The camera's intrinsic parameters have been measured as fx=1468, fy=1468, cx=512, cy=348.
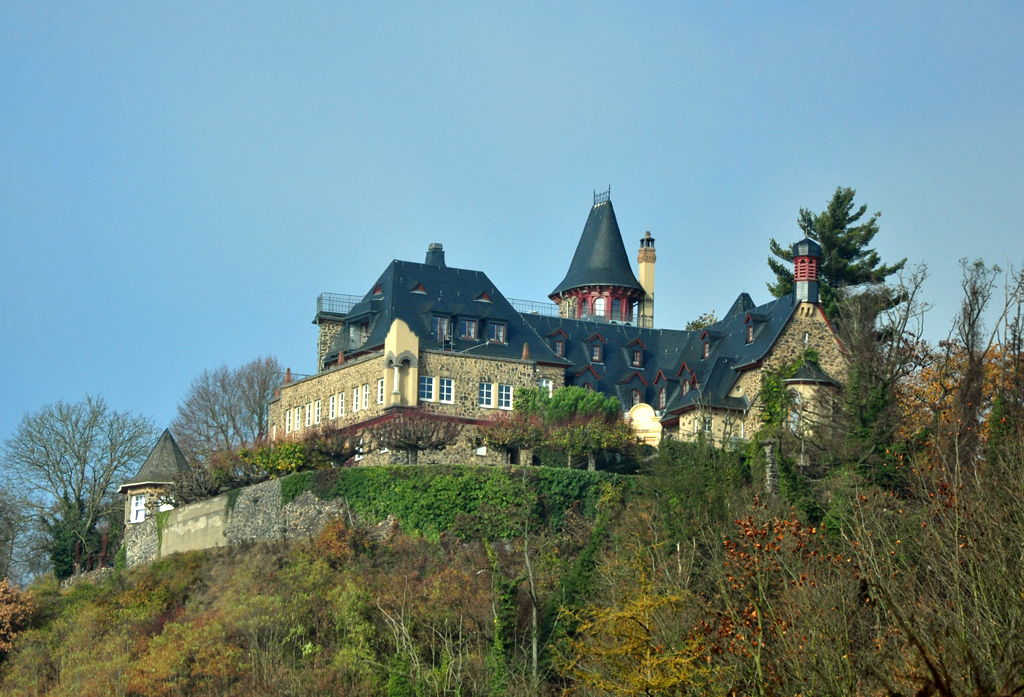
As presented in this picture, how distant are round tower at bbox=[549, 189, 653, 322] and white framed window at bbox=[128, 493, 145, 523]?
2088 cm

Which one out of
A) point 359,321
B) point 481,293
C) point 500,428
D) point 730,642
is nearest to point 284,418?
point 359,321

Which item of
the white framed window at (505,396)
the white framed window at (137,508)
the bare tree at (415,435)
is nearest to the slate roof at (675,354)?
the white framed window at (505,396)

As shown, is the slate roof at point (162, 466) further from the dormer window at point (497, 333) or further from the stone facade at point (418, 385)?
the dormer window at point (497, 333)

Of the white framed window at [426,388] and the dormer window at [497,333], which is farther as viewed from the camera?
the dormer window at [497,333]

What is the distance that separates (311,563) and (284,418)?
1476cm

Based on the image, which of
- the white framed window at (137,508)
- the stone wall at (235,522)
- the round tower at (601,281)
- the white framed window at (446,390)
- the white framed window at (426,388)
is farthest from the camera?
the round tower at (601,281)

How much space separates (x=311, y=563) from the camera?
43.3 meters

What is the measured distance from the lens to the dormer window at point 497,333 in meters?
54.7

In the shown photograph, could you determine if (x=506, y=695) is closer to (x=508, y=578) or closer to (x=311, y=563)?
(x=508, y=578)

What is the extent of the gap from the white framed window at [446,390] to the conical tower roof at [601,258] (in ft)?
45.9

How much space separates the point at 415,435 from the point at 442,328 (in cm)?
782

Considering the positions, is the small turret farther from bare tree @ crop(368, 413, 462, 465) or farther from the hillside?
bare tree @ crop(368, 413, 462, 465)

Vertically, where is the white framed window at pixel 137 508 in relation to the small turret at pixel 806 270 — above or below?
below

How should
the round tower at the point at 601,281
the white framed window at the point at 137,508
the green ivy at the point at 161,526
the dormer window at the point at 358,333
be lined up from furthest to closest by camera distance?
the round tower at the point at 601,281, the dormer window at the point at 358,333, the white framed window at the point at 137,508, the green ivy at the point at 161,526
